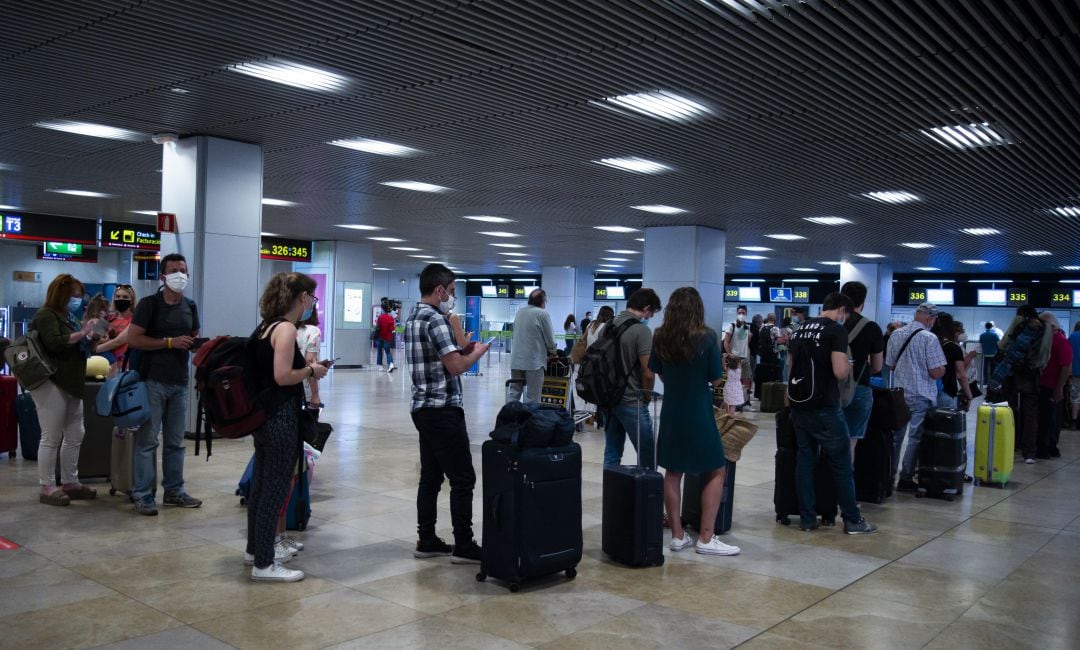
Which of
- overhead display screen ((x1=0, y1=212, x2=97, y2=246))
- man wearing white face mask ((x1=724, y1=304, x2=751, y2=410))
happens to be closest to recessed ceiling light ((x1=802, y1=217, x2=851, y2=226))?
man wearing white face mask ((x1=724, y1=304, x2=751, y2=410))

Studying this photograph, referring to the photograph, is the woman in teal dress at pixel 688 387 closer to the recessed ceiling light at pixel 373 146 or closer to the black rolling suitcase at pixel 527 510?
the black rolling suitcase at pixel 527 510

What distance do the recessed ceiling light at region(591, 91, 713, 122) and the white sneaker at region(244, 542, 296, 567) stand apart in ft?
16.2

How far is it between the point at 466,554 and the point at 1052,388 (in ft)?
30.2

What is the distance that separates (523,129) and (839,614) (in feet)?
21.2

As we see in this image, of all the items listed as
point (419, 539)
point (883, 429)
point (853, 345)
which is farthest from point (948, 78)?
point (419, 539)

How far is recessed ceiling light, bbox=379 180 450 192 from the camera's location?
1433 cm

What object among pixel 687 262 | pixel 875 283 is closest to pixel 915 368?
pixel 687 262

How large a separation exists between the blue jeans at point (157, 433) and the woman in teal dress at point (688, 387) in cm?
353

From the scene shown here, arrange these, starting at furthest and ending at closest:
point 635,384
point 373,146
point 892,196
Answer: point 892,196 → point 373,146 → point 635,384

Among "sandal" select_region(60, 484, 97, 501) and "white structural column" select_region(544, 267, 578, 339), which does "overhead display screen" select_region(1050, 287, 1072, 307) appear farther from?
"sandal" select_region(60, 484, 97, 501)

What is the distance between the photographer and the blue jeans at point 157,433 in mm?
6457

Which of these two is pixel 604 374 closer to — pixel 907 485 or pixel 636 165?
pixel 907 485

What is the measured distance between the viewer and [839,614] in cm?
470

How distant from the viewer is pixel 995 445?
29.4ft
